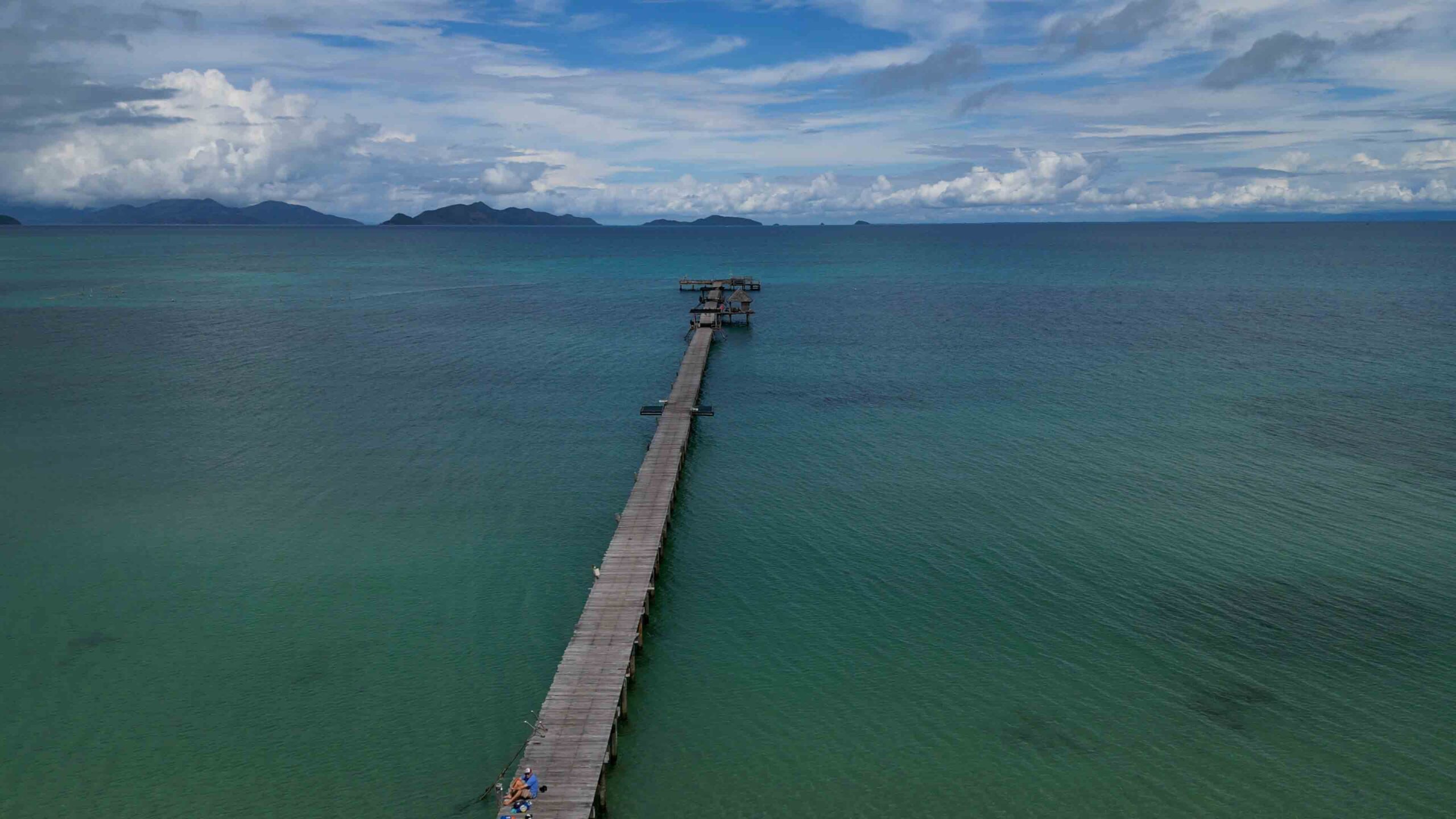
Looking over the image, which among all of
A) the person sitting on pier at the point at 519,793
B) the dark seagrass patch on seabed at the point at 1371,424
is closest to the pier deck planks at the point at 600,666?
the person sitting on pier at the point at 519,793

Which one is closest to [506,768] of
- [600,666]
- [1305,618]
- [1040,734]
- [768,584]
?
[600,666]

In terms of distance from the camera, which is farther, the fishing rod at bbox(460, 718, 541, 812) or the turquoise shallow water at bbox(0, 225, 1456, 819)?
the turquoise shallow water at bbox(0, 225, 1456, 819)

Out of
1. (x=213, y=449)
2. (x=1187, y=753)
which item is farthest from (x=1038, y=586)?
(x=213, y=449)

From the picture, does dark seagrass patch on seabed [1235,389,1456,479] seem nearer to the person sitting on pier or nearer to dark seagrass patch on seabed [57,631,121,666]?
the person sitting on pier

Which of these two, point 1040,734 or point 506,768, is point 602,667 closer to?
point 506,768

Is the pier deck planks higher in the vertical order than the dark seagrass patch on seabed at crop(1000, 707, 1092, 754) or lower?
higher

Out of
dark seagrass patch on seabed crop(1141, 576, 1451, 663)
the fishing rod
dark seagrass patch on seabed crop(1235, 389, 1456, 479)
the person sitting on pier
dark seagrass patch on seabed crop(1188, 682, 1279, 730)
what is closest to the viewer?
the person sitting on pier

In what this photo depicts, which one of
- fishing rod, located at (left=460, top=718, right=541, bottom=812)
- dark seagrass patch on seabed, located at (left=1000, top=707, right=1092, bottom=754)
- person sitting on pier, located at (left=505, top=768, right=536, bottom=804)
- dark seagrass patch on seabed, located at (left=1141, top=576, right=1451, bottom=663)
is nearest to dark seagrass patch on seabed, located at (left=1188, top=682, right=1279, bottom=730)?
dark seagrass patch on seabed, located at (left=1141, top=576, right=1451, bottom=663)

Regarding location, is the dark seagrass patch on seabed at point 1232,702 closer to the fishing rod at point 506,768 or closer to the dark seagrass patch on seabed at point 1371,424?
the fishing rod at point 506,768

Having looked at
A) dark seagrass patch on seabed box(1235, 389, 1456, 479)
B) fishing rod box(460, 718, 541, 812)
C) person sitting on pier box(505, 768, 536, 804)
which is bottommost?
fishing rod box(460, 718, 541, 812)
